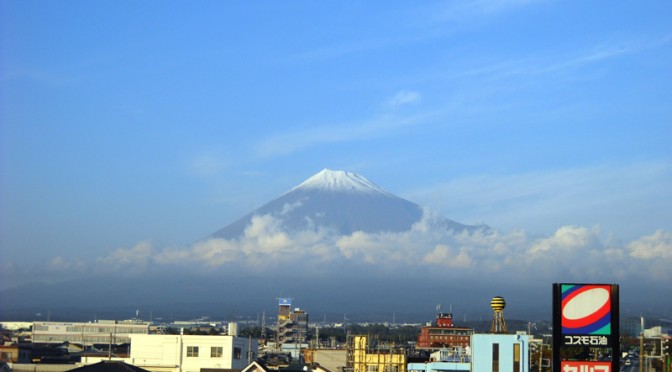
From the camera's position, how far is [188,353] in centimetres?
7556

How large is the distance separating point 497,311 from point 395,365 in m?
21.7

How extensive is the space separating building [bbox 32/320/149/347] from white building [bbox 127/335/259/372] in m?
82.5

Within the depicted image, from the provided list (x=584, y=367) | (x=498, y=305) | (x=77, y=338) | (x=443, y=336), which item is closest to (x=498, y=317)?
(x=498, y=305)

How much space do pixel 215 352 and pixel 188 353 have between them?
207 centimetres

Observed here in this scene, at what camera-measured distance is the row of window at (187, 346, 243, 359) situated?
74.6 metres

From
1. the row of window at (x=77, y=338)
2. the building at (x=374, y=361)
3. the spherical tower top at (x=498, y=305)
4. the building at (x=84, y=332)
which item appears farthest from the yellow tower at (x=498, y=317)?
the row of window at (x=77, y=338)

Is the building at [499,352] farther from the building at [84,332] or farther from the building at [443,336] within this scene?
the building at [443,336]

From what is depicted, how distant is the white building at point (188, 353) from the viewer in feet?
244

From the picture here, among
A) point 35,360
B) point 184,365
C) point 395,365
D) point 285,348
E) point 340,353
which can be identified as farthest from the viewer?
point 285,348

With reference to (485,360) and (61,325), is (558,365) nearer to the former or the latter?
(485,360)

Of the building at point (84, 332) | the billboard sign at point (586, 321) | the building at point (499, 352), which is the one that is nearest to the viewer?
the billboard sign at point (586, 321)

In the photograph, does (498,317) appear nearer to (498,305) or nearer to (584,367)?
(498,305)

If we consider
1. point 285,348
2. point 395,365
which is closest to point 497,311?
point 395,365

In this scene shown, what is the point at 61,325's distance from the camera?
593 ft
